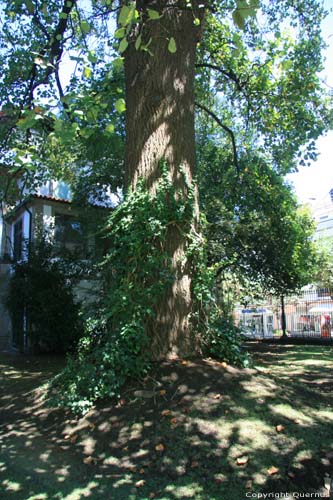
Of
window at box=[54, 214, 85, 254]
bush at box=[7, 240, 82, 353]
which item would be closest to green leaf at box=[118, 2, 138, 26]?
bush at box=[7, 240, 82, 353]

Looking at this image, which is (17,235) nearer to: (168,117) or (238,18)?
(168,117)

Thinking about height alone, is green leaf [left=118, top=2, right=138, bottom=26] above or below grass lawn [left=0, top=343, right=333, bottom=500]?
above

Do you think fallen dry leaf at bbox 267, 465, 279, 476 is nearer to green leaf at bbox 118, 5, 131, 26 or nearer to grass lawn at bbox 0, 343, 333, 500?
grass lawn at bbox 0, 343, 333, 500

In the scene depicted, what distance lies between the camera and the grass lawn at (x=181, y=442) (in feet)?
11.2

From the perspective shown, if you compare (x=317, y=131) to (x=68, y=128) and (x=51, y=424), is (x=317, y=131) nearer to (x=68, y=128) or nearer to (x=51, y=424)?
(x=68, y=128)

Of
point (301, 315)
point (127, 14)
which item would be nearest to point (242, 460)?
point (127, 14)

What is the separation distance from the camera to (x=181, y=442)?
156 inches

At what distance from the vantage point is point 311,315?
57.2 feet

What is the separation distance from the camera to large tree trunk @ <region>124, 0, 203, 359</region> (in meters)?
5.59

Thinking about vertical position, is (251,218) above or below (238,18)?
above

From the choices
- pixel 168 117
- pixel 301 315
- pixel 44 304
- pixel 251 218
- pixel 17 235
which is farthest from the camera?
pixel 301 315

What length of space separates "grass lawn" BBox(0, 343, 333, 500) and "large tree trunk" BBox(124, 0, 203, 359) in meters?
0.94

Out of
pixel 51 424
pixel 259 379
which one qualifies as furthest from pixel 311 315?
pixel 51 424

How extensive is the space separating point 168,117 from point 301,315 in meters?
13.9
